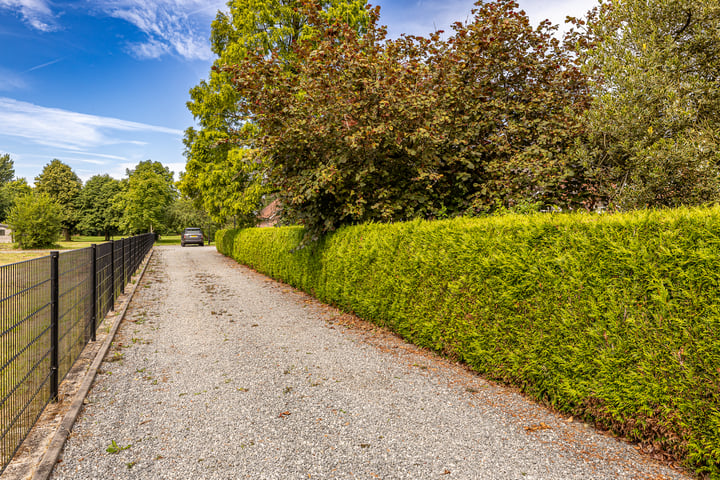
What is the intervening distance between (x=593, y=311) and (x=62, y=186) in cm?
6847

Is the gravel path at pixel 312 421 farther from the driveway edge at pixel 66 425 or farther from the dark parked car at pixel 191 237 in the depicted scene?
the dark parked car at pixel 191 237

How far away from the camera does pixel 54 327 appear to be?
3.93 metres

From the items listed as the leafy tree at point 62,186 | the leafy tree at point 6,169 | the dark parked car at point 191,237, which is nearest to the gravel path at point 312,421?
the dark parked car at point 191,237

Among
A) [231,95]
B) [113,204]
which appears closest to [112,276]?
[231,95]

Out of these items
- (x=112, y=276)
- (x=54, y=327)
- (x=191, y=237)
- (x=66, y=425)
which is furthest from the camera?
(x=191, y=237)

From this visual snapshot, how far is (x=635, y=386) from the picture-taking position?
10.4ft

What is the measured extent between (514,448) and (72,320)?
4945 mm

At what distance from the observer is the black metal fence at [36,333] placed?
9.61 feet

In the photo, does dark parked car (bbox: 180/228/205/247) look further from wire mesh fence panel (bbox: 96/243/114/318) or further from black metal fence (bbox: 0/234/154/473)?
black metal fence (bbox: 0/234/154/473)

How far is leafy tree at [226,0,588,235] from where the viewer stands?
24.5ft

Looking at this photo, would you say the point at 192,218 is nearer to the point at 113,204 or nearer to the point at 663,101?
the point at 113,204

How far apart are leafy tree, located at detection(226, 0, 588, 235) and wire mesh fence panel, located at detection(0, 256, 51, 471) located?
464 cm

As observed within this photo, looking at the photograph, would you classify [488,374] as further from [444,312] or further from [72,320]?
[72,320]

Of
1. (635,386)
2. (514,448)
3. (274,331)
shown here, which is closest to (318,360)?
(274,331)
